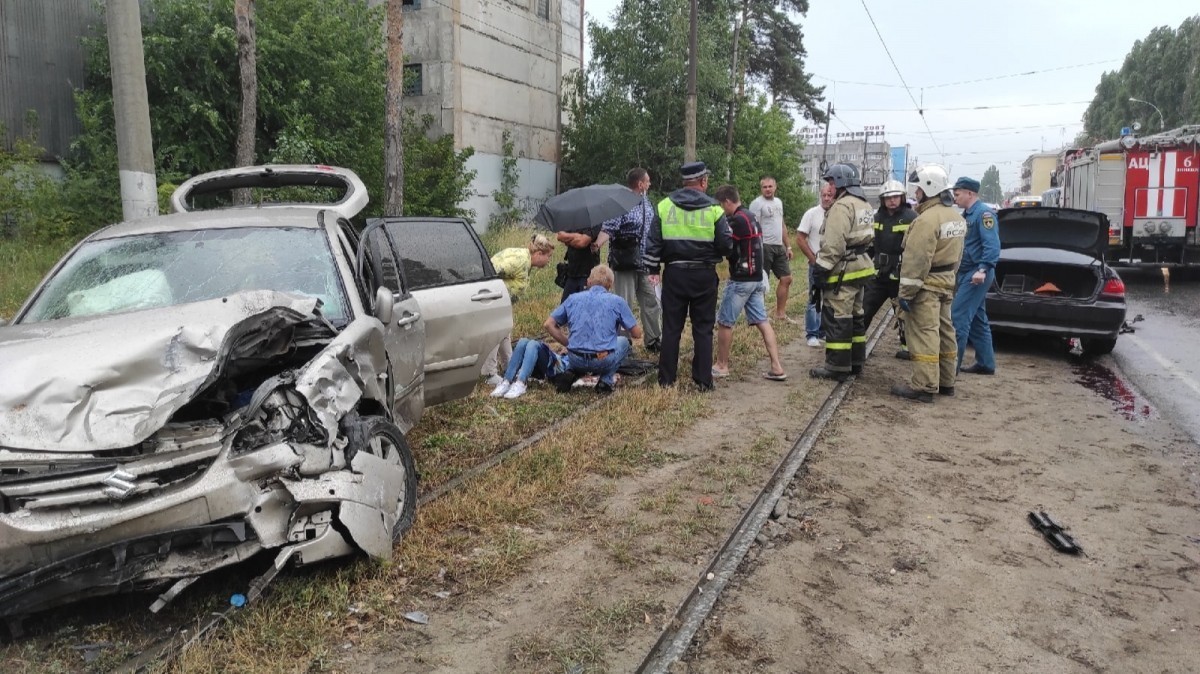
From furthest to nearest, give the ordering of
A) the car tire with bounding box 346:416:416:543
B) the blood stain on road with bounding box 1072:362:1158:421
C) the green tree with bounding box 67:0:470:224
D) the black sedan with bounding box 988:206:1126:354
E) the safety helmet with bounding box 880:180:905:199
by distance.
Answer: the green tree with bounding box 67:0:470:224 → the black sedan with bounding box 988:206:1126:354 → the safety helmet with bounding box 880:180:905:199 → the blood stain on road with bounding box 1072:362:1158:421 → the car tire with bounding box 346:416:416:543

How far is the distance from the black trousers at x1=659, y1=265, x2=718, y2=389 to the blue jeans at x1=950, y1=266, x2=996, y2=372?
8.75 feet

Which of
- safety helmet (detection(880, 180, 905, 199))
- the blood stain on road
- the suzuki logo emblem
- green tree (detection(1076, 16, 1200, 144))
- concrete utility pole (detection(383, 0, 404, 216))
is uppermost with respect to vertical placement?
green tree (detection(1076, 16, 1200, 144))

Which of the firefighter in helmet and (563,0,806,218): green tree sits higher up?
(563,0,806,218): green tree

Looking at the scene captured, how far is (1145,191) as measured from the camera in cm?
1806

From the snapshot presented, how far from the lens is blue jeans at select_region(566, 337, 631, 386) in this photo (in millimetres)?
7266

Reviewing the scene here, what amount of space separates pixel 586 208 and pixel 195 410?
5240 millimetres

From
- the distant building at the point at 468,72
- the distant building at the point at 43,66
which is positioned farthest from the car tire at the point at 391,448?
the distant building at the point at 468,72

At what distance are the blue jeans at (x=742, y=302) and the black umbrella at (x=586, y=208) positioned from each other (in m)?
1.35

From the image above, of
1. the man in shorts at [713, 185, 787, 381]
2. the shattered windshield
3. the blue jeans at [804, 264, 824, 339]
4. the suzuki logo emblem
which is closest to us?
the suzuki logo emblem

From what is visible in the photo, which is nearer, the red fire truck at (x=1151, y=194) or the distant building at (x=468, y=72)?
the distant building at (x=468, y=72)

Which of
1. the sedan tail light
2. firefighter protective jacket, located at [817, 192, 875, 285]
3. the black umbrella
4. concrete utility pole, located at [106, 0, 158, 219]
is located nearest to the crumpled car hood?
concrete utility pole, located at [106, 0, 158, 219]

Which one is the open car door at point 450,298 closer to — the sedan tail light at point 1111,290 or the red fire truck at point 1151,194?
the sedan tail light at point 1111,290

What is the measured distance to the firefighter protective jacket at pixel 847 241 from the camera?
7859mm

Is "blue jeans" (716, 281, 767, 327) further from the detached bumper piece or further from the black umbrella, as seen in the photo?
the detached bumper piece
